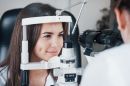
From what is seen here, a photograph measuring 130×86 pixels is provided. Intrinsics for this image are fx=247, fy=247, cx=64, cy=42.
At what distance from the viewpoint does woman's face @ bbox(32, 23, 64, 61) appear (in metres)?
1.01

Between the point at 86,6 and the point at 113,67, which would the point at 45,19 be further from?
the point at 86,6

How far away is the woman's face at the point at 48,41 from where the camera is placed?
1.01m

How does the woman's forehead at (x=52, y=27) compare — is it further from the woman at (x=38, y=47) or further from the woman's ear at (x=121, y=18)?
the woman's ear at (x=121, y=18)

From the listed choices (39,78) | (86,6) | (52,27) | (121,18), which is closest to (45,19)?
(52,27)

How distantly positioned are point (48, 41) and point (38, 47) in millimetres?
63

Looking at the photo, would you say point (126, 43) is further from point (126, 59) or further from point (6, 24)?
point (6, 24)

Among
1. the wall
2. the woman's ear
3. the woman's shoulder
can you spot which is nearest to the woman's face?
the woman's shoulder

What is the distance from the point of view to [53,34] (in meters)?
1.03

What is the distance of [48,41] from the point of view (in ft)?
3.38

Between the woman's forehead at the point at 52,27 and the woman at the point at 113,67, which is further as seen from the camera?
the woman's forehead at the point at 52,27

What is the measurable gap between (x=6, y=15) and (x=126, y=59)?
1.03 m

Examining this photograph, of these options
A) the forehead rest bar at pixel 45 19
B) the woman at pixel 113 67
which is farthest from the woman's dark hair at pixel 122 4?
the forehead rest bar at pixel 45 19

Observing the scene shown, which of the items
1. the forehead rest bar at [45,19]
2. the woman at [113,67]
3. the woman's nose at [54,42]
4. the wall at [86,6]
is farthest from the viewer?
the wall at [86,6]

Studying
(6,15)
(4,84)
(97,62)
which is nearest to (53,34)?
(4,84)
